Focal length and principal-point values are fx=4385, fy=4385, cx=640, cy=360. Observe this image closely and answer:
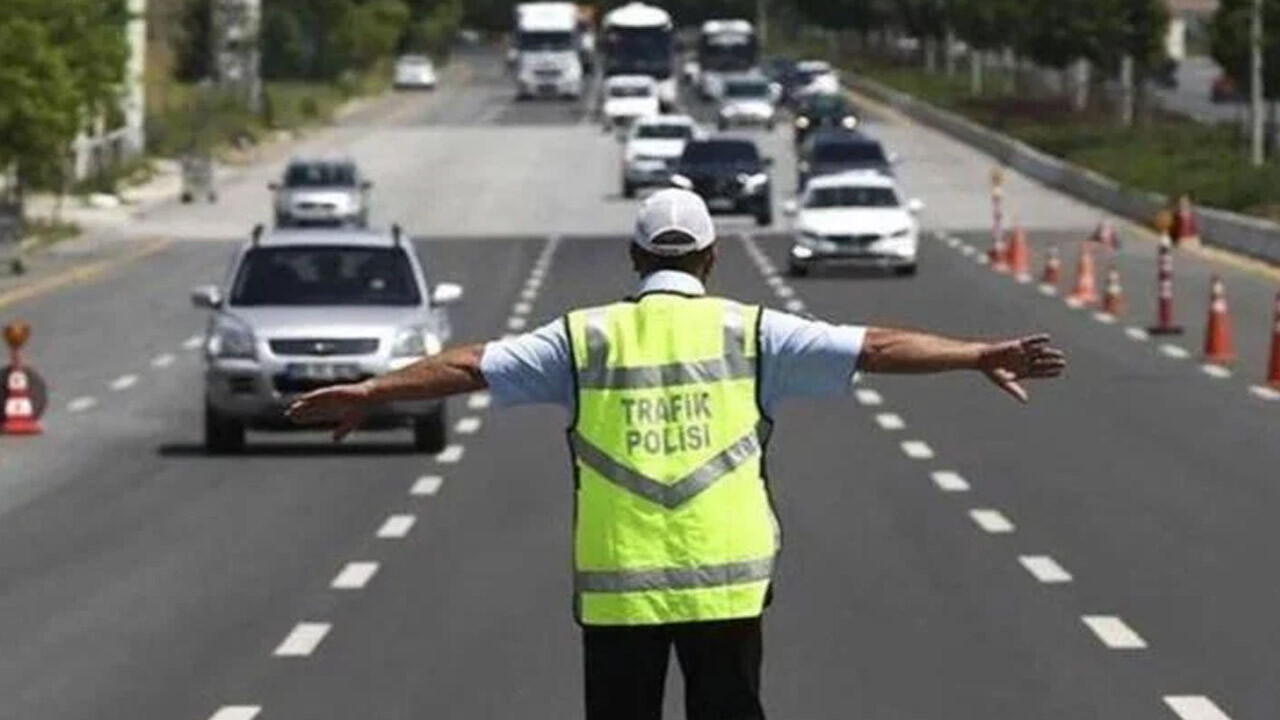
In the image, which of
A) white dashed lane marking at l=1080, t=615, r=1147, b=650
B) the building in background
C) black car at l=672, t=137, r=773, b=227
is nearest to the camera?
white dashed lane marking at l=1080, t=615, r=1147, b=650

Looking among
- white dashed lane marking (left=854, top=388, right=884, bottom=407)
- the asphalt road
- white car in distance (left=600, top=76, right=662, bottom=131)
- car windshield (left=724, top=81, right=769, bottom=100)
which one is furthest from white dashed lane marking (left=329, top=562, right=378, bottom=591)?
car windshield (left=724, top=81, right=769, bottom=100)

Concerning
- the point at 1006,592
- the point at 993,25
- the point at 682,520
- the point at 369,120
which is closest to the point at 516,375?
the point at 682,520

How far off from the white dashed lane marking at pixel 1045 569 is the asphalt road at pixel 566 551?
0.10ft

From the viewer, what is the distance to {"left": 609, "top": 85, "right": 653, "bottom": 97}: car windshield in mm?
121188

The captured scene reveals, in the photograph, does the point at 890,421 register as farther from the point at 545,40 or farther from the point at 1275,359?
the point at 545,40

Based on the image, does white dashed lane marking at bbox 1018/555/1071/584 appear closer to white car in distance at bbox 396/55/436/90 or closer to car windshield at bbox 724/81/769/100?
car windshield at bbox 724/81/769/100

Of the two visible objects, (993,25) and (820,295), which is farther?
(993,25)

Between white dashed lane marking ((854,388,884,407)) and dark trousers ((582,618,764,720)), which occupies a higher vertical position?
dark trousers ((582,618,764,720))

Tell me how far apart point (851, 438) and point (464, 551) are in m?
9.06

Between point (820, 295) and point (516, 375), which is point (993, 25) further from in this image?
point (516, 375)

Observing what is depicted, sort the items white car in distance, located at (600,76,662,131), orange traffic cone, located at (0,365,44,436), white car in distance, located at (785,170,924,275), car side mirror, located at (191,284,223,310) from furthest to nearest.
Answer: white car in distance, located at (600,76,662,131), white car in distance, located at (785,170,924,275), orange traffic cone, located at (0,365,44,436), car side mirror, located at (191,284,223,310)

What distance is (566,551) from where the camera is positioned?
71.7 feet

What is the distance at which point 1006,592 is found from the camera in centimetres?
1970

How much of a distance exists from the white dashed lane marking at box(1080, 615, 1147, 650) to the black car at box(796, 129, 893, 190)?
5203 cm
